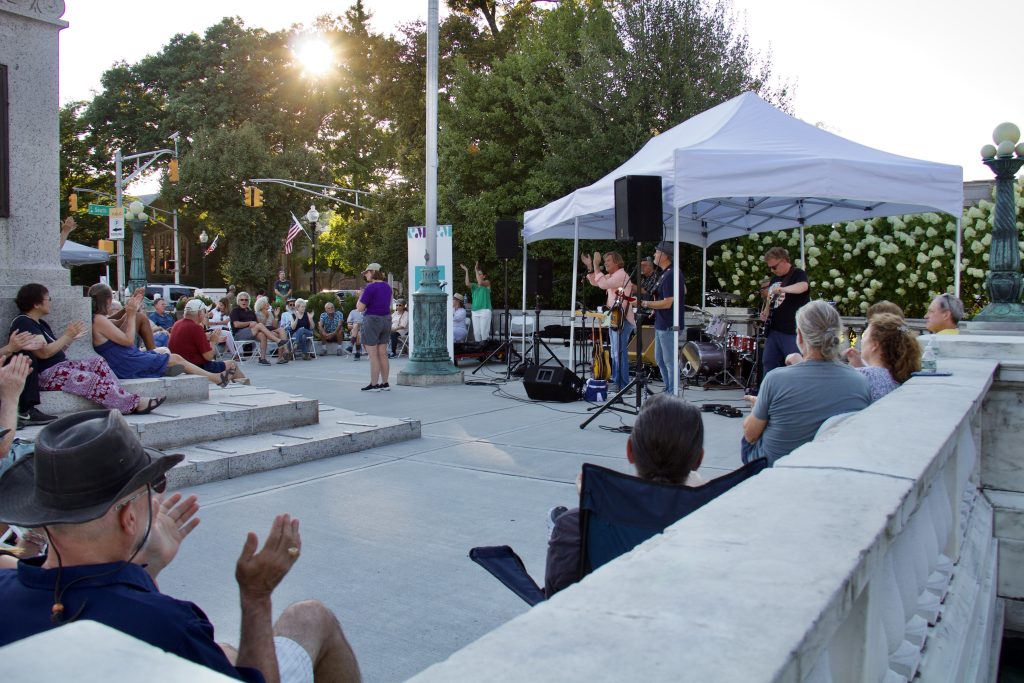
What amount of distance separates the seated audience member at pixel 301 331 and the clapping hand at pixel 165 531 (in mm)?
15241

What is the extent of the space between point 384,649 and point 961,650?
209 centimetres

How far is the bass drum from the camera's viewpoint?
1177 centimetres

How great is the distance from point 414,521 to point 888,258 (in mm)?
11314

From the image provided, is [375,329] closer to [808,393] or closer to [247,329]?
[247,329]

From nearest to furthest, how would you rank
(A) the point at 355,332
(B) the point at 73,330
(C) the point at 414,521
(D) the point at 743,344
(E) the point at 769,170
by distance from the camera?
(C) the point at 414,521 → (B) the point at 73,330 → (E) the point at 769,170 → (D) the point at 743,344 → (A) the point at 355,332

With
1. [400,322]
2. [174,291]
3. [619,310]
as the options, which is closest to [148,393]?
[619,310]

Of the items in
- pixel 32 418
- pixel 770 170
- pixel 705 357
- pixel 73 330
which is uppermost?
pixel 770 170

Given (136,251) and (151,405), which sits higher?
(136,251)

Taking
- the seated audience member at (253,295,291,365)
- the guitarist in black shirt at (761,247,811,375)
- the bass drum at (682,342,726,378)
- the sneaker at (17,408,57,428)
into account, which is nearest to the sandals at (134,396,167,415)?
the sneaker at (17,408,57,428)

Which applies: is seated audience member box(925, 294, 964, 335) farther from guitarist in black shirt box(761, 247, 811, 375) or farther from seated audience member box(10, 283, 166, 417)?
seated audience member box(10, 283, 166, 417)

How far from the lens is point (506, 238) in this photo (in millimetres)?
12742

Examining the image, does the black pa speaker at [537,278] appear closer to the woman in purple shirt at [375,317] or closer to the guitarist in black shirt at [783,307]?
the woman in purple shirt at [375,317]

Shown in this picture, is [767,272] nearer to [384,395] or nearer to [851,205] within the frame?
[851,205]

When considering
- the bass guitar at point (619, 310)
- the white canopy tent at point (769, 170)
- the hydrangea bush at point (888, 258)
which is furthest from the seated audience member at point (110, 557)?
the hydrangea bush at point (888, 258)
